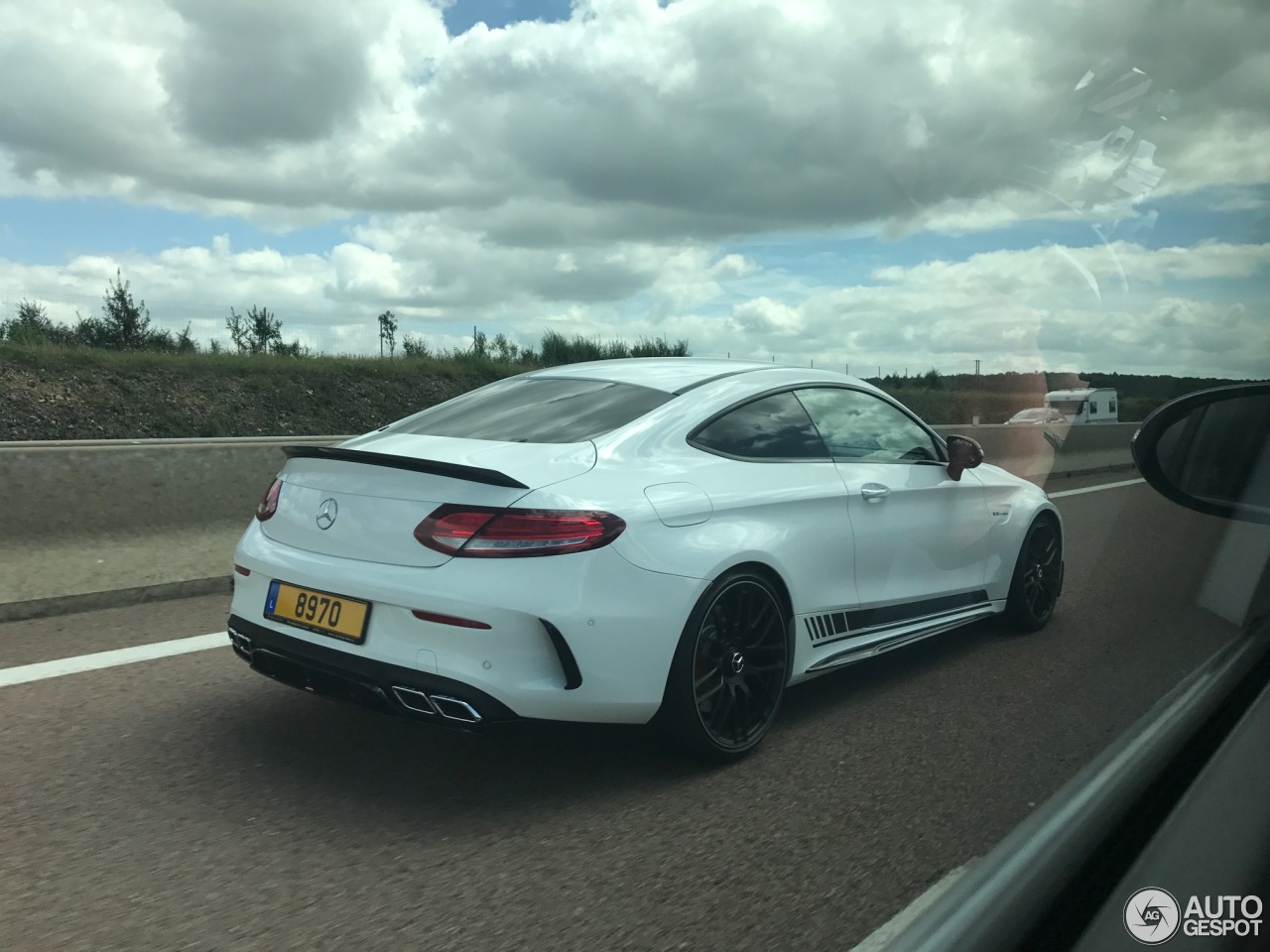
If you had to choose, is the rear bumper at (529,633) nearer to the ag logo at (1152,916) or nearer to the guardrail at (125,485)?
the ag logo at (1152,916)

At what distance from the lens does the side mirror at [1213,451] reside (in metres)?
2.32

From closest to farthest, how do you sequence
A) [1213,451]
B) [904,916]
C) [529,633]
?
1. [1213,451]
2. [904,916]
3. [529,633]

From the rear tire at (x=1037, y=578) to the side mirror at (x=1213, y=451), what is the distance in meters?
3.73

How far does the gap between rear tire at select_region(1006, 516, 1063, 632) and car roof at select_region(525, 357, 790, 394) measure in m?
2.04

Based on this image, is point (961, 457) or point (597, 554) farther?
point (961, 457)

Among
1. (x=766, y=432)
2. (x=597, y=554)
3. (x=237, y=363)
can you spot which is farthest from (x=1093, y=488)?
(x=237, y=363)

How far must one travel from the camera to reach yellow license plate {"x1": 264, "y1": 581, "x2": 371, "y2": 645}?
370 cm

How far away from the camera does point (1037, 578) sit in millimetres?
6375

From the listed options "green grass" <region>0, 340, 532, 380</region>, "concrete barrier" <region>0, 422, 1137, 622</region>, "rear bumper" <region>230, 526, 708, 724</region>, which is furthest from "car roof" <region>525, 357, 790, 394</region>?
"green grass" <region>0, 340, 532, 380</region>

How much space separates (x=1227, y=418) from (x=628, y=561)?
73.6 inches

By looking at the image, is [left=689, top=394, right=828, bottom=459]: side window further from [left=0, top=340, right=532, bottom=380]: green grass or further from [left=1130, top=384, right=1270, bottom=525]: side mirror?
[left=0, top=340, right=532, bottom=380]: green grass

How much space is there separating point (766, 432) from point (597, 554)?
1327 millimetres

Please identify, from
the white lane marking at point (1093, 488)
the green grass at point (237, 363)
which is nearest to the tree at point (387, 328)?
the green grass at point (237, 363)

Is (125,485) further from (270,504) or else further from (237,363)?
(237,363)
